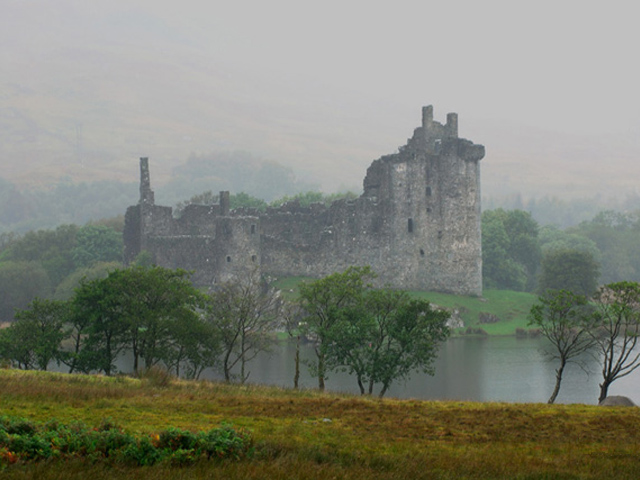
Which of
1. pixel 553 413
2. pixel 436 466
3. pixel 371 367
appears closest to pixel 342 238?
pixel 371 367

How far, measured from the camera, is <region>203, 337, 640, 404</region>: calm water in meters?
34.7

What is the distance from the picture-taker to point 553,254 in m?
64.2

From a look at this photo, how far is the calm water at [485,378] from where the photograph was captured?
34656 mm

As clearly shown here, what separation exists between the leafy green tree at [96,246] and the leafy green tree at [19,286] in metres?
4.16

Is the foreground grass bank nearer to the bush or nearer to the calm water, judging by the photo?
the bush

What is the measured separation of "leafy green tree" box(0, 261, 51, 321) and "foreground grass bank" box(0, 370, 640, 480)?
1564 inches

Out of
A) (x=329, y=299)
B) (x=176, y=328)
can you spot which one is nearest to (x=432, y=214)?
(x=329, y=299)

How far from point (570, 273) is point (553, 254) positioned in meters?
3.84

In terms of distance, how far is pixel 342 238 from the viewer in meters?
61.1

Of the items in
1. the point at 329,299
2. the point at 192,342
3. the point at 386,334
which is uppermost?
the point at 329,299

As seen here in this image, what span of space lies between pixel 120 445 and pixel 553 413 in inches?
467

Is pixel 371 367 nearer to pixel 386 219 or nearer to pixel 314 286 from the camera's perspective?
pixel 314 286

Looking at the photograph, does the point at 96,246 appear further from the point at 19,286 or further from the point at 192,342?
the point at 192,342

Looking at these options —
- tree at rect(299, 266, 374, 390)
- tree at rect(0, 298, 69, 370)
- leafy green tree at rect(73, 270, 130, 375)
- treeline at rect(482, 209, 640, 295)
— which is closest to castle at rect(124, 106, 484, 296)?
treeline at rect(482, 209, 640, 295)
